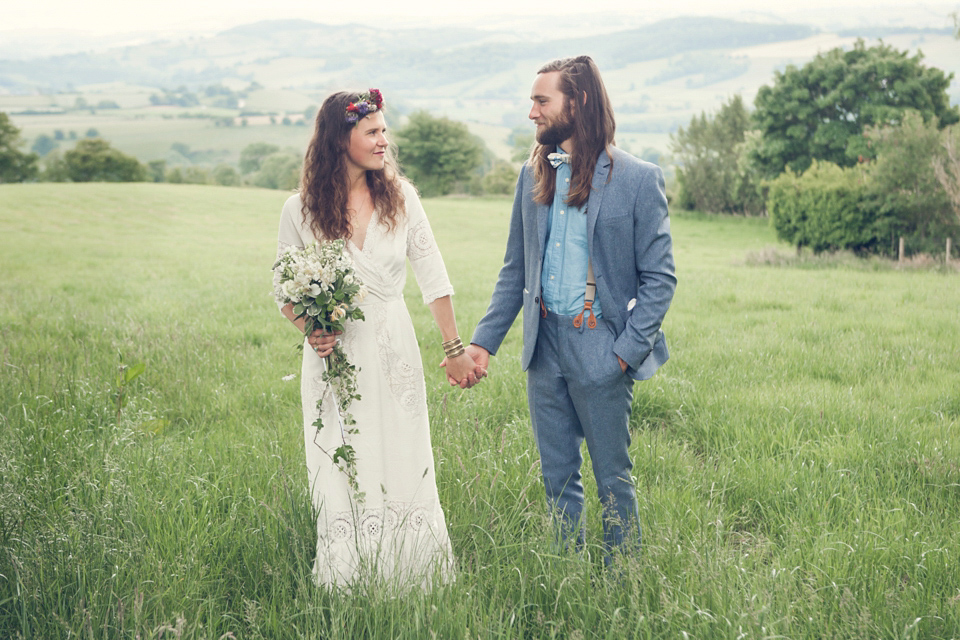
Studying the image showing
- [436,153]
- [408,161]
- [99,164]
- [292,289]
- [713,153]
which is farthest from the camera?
[408,161]

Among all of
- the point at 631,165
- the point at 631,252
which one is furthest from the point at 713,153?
the point at 631,252

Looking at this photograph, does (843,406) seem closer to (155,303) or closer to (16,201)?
(155,303)

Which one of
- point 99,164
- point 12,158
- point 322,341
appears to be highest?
point 12,158

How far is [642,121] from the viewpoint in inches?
7200

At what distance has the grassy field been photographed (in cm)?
277

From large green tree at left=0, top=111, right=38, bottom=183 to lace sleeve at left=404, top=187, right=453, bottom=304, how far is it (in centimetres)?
7874

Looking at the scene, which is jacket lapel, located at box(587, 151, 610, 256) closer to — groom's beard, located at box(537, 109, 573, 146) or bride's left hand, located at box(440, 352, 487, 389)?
groom's beard, located at box(537, 109, 573, 146)

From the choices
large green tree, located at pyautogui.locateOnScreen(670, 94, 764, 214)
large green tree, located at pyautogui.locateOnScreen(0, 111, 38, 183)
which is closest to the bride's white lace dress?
large green tree, located at pyautogui.locateOnScreen(670, 94, 764, 214)

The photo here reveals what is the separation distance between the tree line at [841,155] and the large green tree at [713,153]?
0.07m

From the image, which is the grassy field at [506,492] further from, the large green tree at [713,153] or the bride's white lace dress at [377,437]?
the large green tree at [713,153]

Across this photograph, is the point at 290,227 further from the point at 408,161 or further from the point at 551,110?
the point at 408,161

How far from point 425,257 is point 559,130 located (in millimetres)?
957

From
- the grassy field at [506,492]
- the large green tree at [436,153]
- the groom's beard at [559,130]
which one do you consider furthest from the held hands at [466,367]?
the large green tree at [436,153]

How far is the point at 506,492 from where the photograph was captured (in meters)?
4.08
